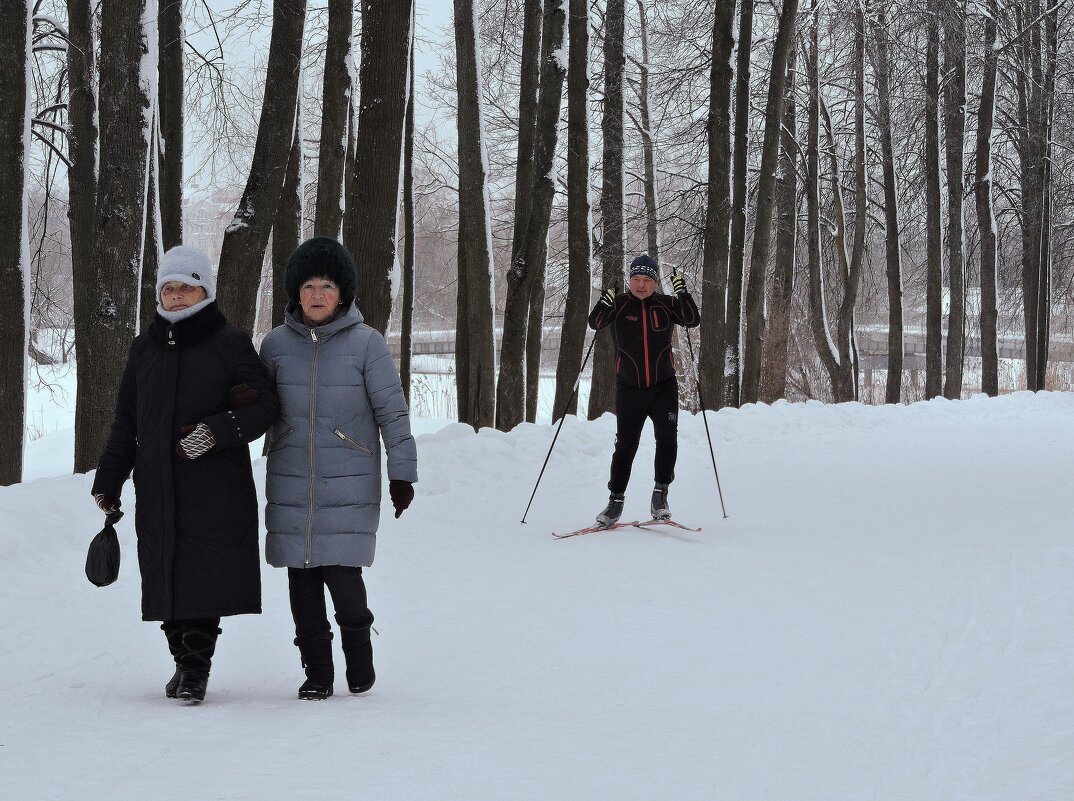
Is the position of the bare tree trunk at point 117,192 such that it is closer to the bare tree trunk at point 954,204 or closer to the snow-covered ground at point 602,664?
the snow-covered ground at point 602,664

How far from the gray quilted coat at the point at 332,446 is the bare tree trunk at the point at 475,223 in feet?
30.2

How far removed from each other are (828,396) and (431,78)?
12553 mm

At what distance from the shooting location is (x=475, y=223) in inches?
541

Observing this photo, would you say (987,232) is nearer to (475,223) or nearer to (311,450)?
(475,223)

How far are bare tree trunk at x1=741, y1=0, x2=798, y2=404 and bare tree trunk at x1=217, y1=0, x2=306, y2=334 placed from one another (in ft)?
30.2

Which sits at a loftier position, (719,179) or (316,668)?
Answer: (719,179)

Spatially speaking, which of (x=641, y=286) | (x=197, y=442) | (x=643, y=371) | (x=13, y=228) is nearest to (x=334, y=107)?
(x=13, y=228)

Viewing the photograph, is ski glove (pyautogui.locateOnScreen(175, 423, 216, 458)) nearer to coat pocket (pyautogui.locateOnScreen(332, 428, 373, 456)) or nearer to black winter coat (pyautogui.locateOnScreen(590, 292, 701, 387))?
coat pocket (pyautogui.locateOnScreen(332, 428, 373, 456))

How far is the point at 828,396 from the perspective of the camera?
28.5m

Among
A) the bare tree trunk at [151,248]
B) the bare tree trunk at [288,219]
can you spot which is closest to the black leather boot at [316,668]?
the bare tree trunk at [151,248]

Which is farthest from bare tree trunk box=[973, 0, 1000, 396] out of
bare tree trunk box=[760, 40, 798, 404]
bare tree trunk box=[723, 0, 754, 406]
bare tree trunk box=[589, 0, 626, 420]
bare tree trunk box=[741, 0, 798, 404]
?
bare tree trunk box=[589, 0, 626, 420]

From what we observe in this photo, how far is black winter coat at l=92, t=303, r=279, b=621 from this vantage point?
409 centimetres

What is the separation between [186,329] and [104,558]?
88 centimetres

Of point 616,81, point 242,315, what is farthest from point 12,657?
point 616,81
